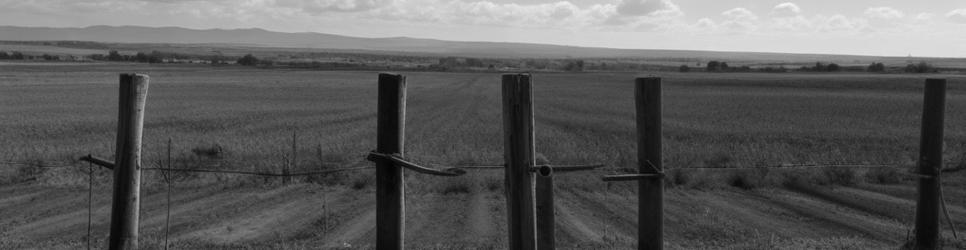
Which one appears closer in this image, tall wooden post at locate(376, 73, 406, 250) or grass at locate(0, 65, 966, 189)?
tall wooden post at locate(376, 73, 406, 250)

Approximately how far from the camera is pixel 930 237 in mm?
7078

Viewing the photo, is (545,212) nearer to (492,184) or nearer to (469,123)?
(492,184)

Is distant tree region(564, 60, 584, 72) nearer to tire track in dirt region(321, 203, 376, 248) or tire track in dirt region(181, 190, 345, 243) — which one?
tire track in dirt region(181, 190, 345, 243)

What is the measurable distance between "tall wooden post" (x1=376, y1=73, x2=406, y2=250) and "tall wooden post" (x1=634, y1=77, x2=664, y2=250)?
1.57m

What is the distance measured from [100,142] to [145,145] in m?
1.90

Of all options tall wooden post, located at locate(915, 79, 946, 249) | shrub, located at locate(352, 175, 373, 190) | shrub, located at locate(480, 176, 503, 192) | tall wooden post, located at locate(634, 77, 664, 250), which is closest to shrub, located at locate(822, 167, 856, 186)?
shrub, located at locate(480, 176, 503, 192)

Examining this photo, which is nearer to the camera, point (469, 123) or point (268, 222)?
point (268, 222)

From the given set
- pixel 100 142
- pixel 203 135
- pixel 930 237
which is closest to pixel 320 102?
pixel 203 135

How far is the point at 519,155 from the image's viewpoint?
16.5 feet

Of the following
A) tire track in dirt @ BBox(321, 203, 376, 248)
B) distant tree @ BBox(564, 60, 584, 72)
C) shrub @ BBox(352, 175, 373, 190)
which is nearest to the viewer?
tire track in dirt @ BBox(321, 203, 376, 248)

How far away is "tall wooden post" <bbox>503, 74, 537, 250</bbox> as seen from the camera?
4969 millimetres

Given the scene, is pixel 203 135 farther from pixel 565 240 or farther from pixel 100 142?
pixel 565 240

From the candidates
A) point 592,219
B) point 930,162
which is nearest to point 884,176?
point 592,219

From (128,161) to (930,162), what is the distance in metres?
6.34
